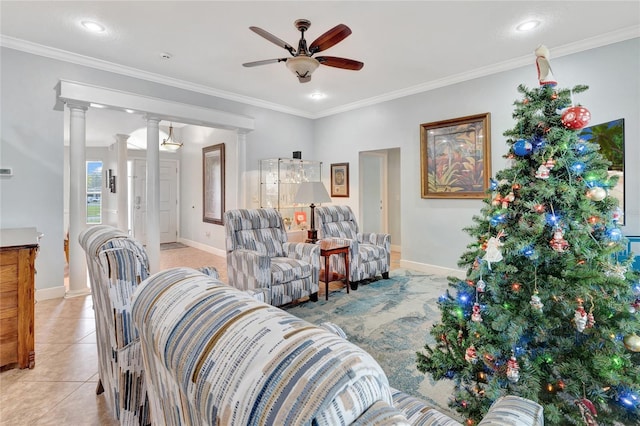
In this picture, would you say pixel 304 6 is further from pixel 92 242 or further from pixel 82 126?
pixel 82 126

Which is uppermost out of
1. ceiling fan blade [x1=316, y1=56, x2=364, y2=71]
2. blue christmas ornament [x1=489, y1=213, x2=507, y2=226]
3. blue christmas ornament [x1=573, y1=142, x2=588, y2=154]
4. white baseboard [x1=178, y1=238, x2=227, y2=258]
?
ceiling fan blade [x1=316, y1=56, x2=364, y2=71]

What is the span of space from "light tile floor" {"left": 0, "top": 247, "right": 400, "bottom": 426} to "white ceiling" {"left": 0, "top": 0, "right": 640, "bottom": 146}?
2.75 metres

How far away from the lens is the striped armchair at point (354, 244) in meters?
3.98

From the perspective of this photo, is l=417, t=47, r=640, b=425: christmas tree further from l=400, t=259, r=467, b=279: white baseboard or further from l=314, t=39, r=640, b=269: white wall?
l=400, t=259, r=467, b=279: white baseboard

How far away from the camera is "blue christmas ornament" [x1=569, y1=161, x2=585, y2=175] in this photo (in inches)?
52.4

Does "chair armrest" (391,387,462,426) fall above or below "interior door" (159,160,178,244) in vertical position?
below

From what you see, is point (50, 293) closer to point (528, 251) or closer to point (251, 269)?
point (251, 269)

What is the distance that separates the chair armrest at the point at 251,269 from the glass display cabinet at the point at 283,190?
2218 mm

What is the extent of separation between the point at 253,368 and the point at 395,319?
277 cm

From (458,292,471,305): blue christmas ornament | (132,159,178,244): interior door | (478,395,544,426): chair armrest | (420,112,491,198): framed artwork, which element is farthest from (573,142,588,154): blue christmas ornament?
(132,159,178,244): interior door

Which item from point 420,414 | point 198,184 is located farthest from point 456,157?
point 198,184

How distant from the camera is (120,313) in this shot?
1428 mm

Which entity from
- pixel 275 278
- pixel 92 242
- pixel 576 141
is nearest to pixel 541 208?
pixel 576 141

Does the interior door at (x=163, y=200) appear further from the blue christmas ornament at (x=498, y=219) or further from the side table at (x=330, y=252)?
the blue christmas ornament at (x=498, y=219)
